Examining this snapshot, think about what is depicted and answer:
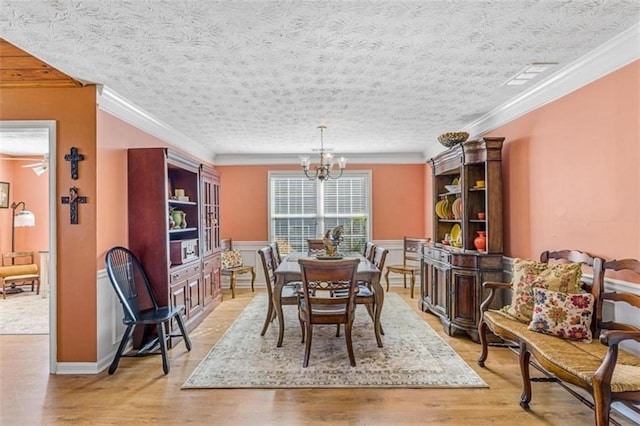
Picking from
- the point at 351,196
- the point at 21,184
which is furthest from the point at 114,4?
the point at 21,184

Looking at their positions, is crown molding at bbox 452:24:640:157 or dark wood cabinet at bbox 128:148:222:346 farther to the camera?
dark wood cabinet at bbox 128:148:222:346

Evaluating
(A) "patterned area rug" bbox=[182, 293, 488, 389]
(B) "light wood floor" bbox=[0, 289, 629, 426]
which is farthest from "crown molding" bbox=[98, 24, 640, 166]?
(A) "patterned area rug" bbox=[182, 293, 488, 389]

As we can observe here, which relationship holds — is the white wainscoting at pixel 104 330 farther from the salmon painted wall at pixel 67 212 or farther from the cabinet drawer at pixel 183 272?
the cabinet drawer at pixel 183 272

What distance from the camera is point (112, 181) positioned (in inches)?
133

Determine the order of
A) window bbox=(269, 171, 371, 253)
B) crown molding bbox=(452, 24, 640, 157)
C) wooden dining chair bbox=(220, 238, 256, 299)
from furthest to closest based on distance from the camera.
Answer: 1. window bbox=(269, 171, 371, 253)
2. wooden dining chair bbox=(220, 238, 256, 299)
3. crown molding bbox=(452, 24, 640, 157)

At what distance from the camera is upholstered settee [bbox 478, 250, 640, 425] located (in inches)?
74.3

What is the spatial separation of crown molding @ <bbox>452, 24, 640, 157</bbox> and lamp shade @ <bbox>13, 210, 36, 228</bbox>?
7.17m

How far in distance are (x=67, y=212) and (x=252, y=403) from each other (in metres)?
2.23

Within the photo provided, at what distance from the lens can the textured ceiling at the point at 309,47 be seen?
1958 mm

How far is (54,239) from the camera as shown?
3092 mm

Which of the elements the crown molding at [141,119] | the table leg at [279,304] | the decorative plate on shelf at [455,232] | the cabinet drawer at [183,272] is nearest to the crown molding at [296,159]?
the crown molding at [141,119]

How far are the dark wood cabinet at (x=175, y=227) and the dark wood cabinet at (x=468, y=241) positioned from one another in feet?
9.81

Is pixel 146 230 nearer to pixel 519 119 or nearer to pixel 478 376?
pixel 478 376

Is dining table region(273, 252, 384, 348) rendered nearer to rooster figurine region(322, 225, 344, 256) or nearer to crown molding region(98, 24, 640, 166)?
rooster figurine region(322, 225, 344, 256)
